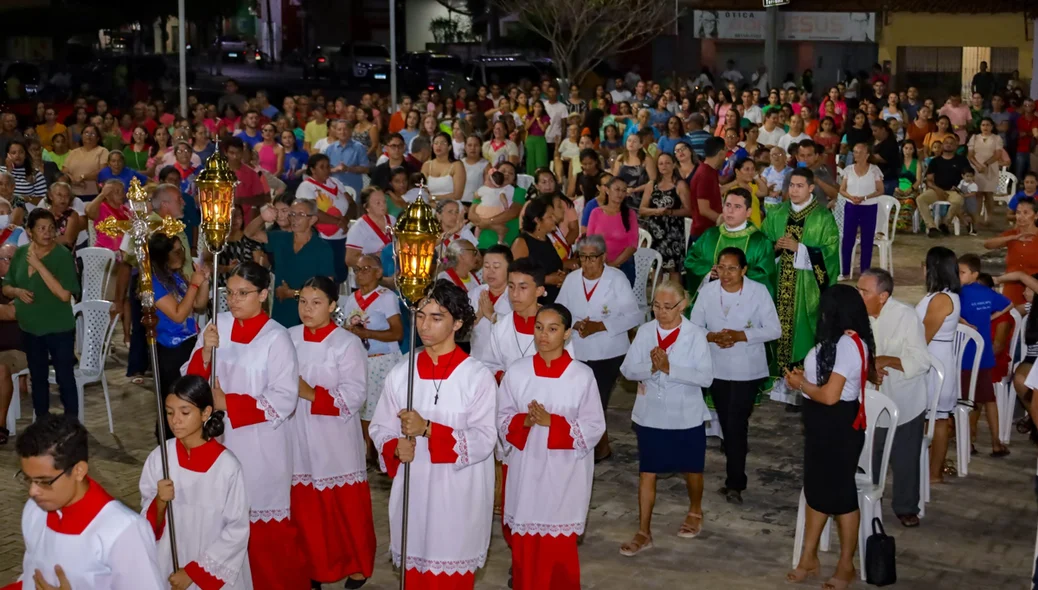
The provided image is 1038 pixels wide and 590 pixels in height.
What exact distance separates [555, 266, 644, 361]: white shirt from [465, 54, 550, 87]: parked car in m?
27.5

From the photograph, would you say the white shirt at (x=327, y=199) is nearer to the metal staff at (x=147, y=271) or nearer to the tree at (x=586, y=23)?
the metal staff at (x=147, y=271)

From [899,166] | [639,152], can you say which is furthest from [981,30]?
[639,152]

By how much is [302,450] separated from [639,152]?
8.56 m

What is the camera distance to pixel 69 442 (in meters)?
4.67

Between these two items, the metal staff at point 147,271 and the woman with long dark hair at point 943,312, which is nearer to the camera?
the metal staff at point 147,271

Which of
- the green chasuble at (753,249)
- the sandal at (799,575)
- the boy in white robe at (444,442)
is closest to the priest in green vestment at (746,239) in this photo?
the green chasuble at (753,249)

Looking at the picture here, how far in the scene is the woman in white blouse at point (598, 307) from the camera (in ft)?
30.0

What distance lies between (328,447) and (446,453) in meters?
1.17

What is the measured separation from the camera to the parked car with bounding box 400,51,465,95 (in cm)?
3881

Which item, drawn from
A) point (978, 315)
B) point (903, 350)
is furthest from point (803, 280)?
point (903, 350)

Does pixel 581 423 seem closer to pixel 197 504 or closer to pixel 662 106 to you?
pixel 197 504

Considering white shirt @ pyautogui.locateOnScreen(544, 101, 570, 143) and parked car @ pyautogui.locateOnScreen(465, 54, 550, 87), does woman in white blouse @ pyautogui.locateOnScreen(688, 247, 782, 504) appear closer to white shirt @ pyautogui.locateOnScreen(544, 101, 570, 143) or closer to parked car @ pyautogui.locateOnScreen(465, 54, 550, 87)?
white shirt @ pyautogui.locateOnScreen(544, 101, 570, 143)

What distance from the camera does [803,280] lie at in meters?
10.5

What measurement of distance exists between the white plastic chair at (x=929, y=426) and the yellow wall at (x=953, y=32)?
27610 mm
